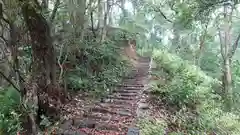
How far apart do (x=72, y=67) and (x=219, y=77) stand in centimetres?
905

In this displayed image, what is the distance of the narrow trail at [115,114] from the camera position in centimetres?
621

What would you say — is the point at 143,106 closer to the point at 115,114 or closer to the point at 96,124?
the point at 115,114

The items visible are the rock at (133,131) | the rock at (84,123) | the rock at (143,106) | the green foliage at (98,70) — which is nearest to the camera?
the rock at (133,131)

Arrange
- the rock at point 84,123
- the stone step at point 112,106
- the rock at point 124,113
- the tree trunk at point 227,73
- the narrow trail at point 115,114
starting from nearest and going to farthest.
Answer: the narrow trail at point 115,114 < the rock at point 84,123 < the rock at point 124,113 < the stone step at point 112,106 < the tree trunk at point 227,73

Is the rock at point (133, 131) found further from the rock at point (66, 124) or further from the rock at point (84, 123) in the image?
the rock at point (66, 124)

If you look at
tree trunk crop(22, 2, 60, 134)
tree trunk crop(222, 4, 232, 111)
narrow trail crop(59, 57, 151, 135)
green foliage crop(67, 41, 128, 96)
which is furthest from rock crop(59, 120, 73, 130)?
tree trunk crop(222, 4, 232, 111)

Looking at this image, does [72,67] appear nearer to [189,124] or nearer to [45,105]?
[45,105]

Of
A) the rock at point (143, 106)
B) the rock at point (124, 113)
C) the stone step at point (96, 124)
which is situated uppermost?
the rock at point (143, 106)

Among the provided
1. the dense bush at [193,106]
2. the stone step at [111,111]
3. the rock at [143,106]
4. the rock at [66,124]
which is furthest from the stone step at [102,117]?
the dense bush at [193,106]

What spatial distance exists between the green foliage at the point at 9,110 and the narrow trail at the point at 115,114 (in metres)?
1.41

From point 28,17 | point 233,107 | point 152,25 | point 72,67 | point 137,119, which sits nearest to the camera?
point 28,17

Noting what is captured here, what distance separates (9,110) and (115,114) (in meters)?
2.76

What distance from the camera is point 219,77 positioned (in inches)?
591

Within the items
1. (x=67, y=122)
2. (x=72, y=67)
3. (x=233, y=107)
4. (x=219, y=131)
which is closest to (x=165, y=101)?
(x=219, y=131)
